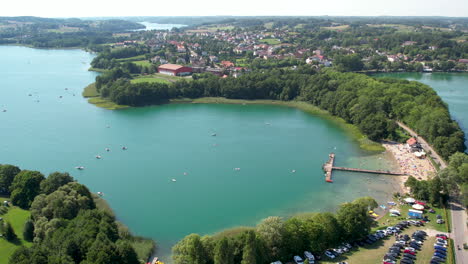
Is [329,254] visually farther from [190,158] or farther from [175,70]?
[175,70]

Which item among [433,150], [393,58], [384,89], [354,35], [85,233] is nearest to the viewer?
[85,233]

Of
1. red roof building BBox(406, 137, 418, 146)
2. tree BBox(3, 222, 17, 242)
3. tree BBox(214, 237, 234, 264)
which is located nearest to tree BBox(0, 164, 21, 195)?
tree BBox(3, 222, 17, 242)

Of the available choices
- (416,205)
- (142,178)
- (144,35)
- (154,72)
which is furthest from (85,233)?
(144,35)

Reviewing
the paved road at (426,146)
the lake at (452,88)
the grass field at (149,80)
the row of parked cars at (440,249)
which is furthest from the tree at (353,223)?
the grass field at (149,80)

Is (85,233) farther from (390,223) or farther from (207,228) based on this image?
(390,223)

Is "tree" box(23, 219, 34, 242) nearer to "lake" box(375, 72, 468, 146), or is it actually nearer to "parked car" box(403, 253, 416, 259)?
"parked car" box(403, 253, 416, 259)

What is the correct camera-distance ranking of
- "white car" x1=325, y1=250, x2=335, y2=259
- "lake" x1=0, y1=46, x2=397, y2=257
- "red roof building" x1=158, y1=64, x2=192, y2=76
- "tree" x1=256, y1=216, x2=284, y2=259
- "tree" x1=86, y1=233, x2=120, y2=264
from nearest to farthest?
"tree" x1=86, y1=233, x2=120, y2=264
"tree" x1=256, y1=216, x2=284, y2=259
"white car" x1=325, y1=250, x2=335, y2=259
"lake" x1=0, y1=46, x2=397, y2=257
"red roof building" x1=158, y1=64, x2=192, y2=76

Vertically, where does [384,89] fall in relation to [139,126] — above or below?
above
